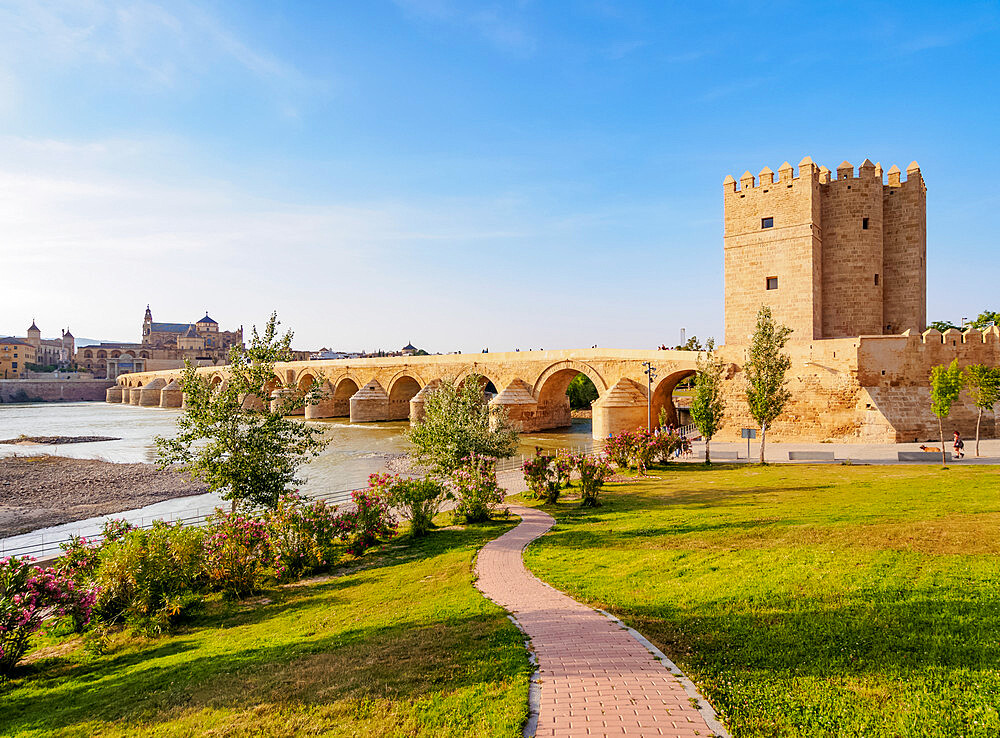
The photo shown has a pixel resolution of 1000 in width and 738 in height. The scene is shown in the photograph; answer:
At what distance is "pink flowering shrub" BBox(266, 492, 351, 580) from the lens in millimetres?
8859

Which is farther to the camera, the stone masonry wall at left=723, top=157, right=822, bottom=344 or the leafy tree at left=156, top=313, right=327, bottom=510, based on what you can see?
the stone masonry wall at left=723, top=157, right=822, bottom=344

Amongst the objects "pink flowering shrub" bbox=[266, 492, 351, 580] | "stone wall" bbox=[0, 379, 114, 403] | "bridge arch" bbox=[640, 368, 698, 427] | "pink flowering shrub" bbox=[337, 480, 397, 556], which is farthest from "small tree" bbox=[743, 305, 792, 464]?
"stone wall" bbox=[0, 379, 114, 403]

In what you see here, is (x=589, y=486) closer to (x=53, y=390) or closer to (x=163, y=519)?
(x=163, y=519)

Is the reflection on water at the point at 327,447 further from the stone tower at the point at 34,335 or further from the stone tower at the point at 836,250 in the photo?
the stone tower at the point at 34,335

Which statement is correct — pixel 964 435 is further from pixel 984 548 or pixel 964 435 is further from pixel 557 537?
pixel 557 537

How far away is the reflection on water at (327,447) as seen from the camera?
21797 millimetres

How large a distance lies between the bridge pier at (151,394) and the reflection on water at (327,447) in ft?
Result: 58.9

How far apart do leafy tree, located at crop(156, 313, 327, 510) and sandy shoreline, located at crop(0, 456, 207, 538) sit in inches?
301

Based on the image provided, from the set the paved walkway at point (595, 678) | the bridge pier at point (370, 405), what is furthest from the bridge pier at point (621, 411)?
the bridge pier at point (370, 405)

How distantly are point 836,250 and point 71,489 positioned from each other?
103ft

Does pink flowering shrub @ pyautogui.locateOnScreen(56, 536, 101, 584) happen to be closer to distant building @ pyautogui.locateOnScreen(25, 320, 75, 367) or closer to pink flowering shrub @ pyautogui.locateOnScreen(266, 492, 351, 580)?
pink flowering shrub @ pyautogui.locateOnScreen(266, 492, 351, 580)

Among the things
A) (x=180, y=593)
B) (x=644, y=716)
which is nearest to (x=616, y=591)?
(x=644, y=716)

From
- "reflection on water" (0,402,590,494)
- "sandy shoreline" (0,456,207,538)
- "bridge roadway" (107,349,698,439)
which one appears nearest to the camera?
"sandy shoreline" (0,456,207,538)

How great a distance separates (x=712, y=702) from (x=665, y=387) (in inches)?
928
